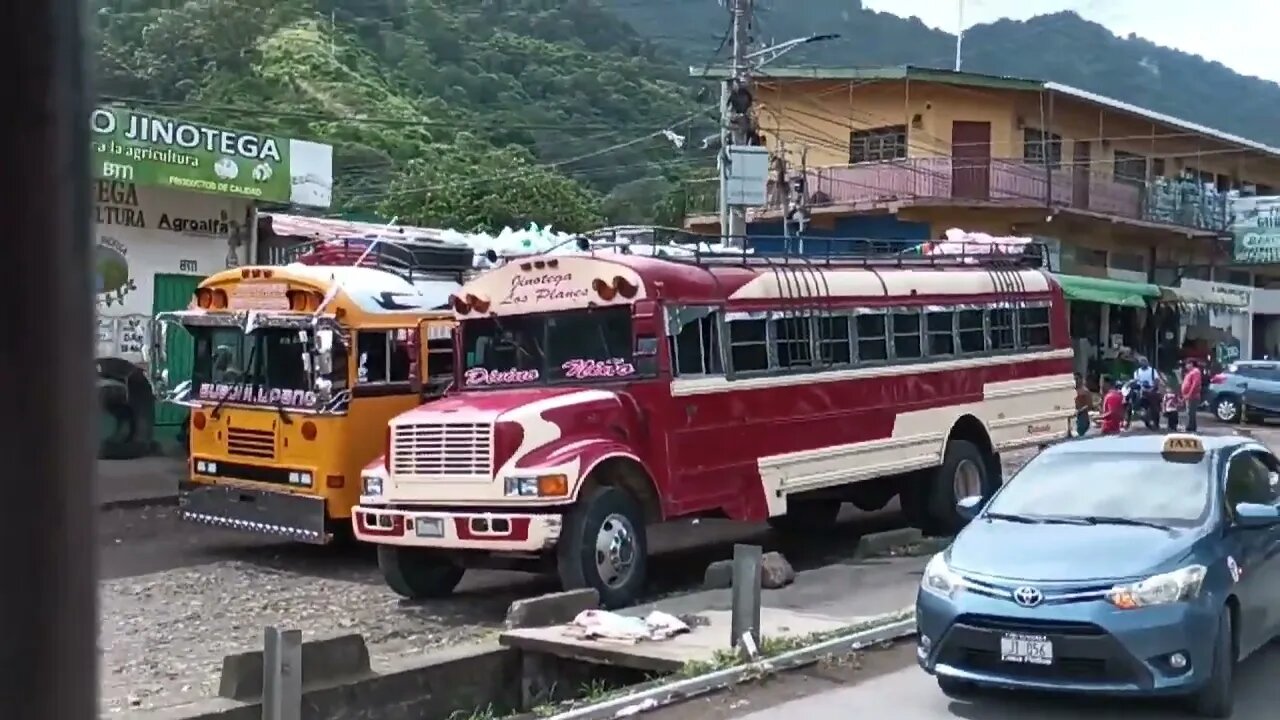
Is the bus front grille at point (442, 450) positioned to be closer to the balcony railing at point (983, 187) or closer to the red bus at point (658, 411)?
the red bus at point (658, 411)

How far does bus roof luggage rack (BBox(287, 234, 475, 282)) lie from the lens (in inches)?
553

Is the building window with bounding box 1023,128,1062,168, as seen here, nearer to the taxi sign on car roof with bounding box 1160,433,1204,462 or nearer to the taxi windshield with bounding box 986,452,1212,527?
the taxi sign on car roof with bounding box 1160,433,1204,462

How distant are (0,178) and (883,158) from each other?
37.2m

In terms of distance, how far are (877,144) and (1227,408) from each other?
11129 millimetres

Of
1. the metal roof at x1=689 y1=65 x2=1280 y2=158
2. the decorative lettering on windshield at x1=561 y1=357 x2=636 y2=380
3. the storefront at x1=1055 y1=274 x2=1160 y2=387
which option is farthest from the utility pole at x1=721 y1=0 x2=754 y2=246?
the decorative lettering on windshield at x1=561 y1=357 x2=636 y2=380

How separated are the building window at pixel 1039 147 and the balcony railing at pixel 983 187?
712 mm

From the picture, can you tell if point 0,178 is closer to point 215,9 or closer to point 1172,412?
point 1172,412

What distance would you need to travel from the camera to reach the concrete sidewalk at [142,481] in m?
17.0

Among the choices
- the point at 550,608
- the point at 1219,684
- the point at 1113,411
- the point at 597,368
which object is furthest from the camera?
the point at 1113,411

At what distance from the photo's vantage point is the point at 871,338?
553 inches

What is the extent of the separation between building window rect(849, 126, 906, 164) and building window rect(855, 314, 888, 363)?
2367 cm

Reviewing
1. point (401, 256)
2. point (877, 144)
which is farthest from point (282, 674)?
point (877, 144)

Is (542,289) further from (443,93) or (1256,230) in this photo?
(443,93)

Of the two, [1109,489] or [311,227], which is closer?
[1109,489]
